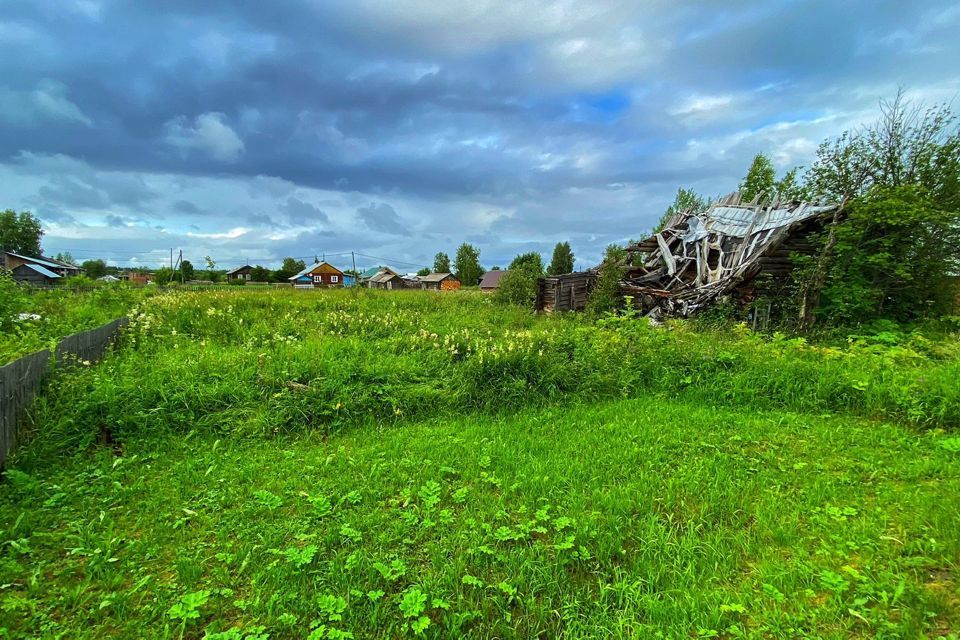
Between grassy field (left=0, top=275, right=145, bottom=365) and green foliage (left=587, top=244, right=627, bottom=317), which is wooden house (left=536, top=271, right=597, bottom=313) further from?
grassy field (left=0, top=275, right=145, bottom=365)

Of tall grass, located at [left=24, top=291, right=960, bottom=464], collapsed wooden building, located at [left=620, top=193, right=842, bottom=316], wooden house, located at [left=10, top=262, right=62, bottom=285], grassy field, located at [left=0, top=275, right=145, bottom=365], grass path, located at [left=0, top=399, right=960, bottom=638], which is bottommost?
grass path, located at [left=0, top=399, right=960, bottom=638]

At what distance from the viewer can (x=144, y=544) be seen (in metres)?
2.88

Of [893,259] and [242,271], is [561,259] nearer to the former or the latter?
[893,259]

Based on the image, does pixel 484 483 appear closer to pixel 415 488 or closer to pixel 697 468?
pixel 415 488

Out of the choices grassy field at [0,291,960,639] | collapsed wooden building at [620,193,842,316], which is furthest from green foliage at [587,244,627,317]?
grassy field at [0,291,960,639]

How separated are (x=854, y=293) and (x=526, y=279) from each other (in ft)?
47.7

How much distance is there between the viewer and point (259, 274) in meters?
82.5

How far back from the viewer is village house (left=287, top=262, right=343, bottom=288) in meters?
67.0

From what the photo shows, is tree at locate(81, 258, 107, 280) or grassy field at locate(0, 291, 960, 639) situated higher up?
tree at locate(81, 258, 107, 280)

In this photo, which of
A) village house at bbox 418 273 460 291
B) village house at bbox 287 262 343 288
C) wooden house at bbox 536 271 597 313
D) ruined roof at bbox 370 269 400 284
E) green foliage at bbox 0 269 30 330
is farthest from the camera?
village house at bbox 418 273 460 291

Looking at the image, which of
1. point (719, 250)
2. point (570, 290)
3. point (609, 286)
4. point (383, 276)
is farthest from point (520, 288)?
point (383, 276)

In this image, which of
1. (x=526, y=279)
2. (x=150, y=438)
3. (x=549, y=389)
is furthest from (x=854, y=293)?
(x=150, y=438)

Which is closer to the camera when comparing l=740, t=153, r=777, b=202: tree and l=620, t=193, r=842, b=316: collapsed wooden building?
l=620, t=193, r=842, b=316: collapsed wooden building

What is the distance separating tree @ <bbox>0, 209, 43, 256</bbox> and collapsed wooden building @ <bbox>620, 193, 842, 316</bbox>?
83.4 meters
